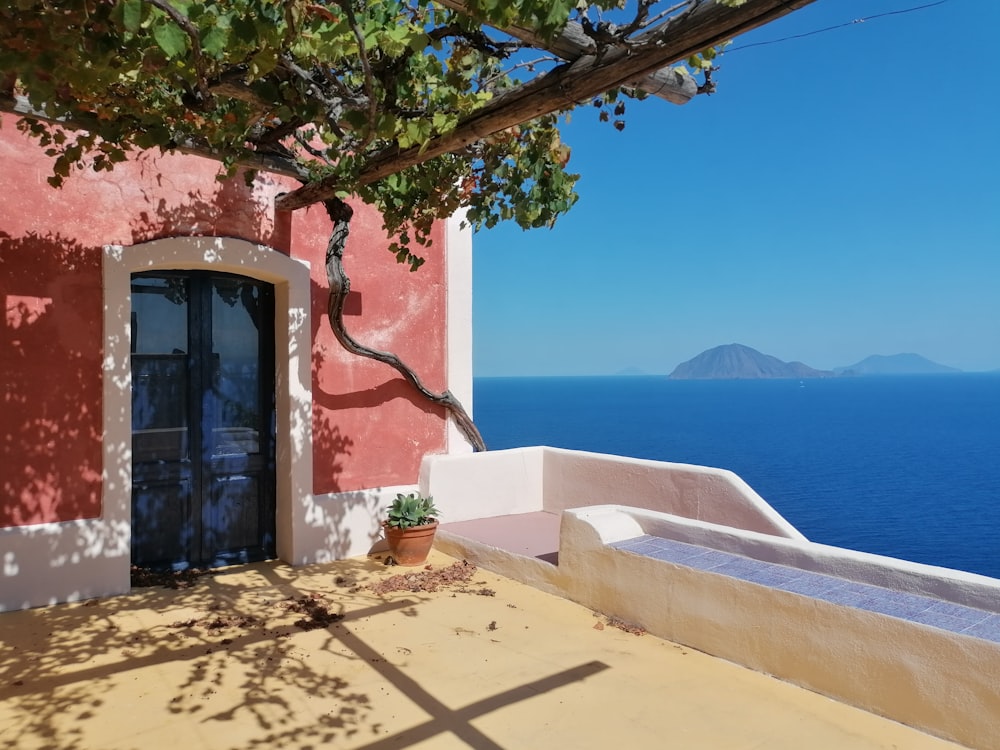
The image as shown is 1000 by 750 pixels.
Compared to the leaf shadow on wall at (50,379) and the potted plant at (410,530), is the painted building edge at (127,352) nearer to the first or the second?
the leaf shadow on wall at (50,379)

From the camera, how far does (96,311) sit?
507cm

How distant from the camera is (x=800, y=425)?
244 feet

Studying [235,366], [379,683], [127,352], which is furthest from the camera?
[235,366]

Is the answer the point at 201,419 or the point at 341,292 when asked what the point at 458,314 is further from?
the point at 201,419

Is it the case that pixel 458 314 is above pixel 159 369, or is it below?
above

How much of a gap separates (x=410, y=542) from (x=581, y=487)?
1939 mm

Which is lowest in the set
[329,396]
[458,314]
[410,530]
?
[410,530]

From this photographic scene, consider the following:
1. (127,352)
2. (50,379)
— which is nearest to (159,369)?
(127,352)

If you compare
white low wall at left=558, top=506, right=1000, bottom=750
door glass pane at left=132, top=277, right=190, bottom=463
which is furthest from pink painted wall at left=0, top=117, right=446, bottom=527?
white low wall at left=558, top=506, right=1000, bottom=750

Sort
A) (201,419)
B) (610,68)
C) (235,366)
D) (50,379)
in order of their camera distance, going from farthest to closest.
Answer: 1. (235,366)
2. (201,419)
3. (50,379)
4. (610,68)

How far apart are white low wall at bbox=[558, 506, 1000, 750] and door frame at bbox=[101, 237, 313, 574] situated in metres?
2.43

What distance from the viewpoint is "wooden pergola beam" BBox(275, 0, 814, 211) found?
93.0 inches

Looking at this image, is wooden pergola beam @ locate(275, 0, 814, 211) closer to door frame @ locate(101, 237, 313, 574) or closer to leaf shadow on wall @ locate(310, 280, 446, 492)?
door frame @ locate(101, 237, 313, 574)

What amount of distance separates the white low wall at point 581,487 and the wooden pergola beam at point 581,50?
3.10 meters
